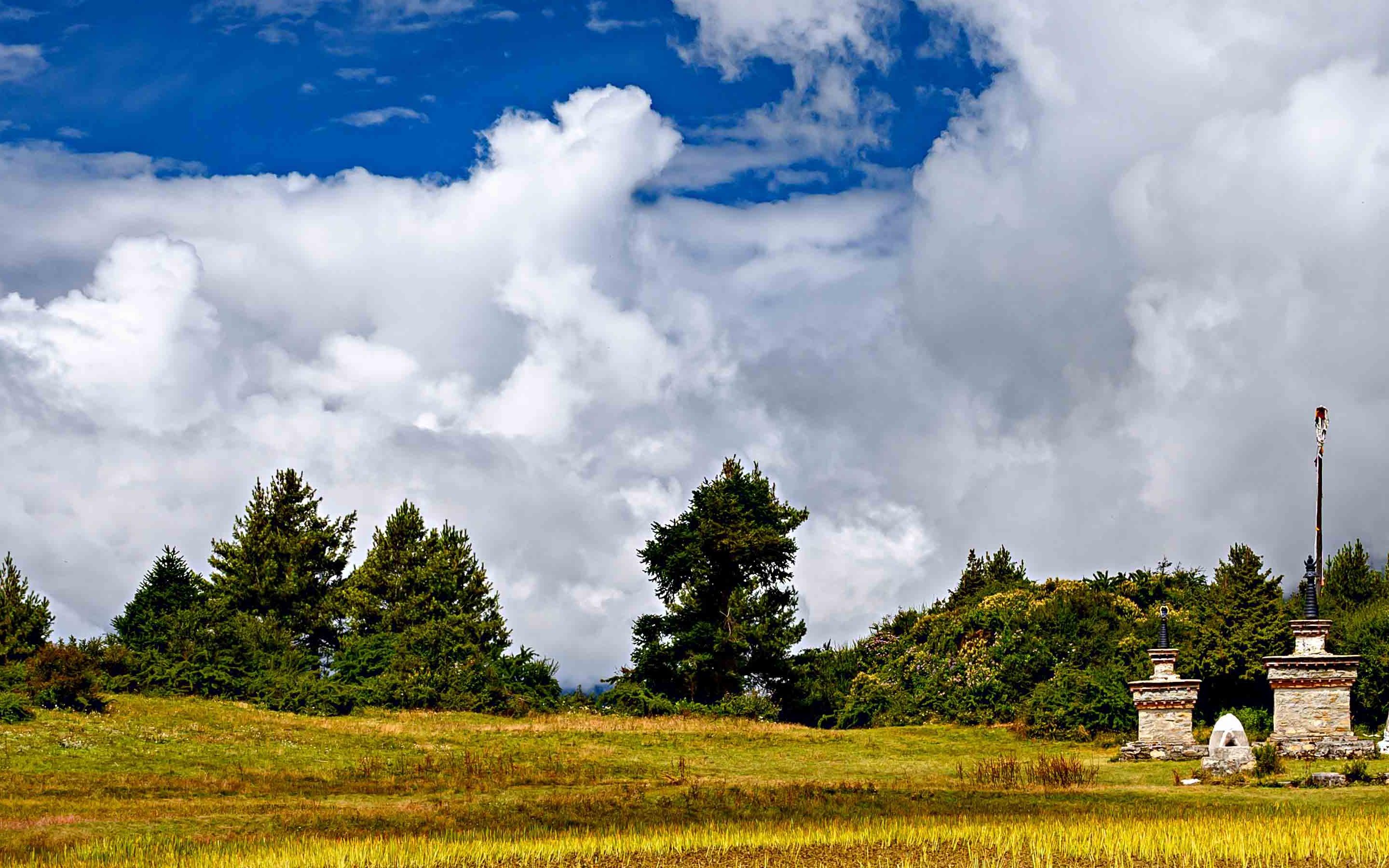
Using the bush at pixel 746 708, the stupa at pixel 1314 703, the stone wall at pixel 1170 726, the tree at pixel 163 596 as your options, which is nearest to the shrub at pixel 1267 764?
the stupa at pixel 1314 703

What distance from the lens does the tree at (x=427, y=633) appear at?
190 ft

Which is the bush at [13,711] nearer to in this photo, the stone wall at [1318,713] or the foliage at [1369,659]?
the stone wall at [1318,713]

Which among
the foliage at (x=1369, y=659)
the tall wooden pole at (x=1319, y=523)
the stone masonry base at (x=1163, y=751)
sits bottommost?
the stone masonry base at (x=1163, y=751)

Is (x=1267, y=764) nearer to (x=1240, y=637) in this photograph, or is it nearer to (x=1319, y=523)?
(x=1240, y=637)

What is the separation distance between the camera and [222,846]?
2200 centimetres

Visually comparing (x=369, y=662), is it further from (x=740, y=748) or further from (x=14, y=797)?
(x=14, y=797)

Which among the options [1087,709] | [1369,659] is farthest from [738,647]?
[1369,659]

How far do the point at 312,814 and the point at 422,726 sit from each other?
73.0 feet

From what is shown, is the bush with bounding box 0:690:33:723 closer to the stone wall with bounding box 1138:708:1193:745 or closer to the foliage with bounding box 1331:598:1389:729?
the stone wall with bounding box 1138:708:1193:745

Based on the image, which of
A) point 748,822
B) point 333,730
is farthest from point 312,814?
point 333,730

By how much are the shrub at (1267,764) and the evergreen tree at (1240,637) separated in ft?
47.7

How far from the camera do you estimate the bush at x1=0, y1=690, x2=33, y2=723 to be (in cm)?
3888

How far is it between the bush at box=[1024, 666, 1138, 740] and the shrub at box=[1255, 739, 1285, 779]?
15471mm

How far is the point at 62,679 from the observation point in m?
44.2
